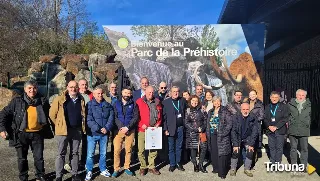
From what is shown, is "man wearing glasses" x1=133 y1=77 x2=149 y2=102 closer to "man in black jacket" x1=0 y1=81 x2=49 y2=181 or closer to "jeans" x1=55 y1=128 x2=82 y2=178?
"jeans" x1=55 y1=128 x2=82 y2=178

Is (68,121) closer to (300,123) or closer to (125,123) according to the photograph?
(125,123)

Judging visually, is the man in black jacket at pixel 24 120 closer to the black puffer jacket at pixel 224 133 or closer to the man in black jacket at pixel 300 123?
the black puffer jacket at pixel 224 133

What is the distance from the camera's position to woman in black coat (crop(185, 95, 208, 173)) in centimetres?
609

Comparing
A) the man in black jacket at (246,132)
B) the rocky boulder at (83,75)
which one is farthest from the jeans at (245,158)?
the rocky boulder at (83,75)

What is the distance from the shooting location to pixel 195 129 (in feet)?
20.0

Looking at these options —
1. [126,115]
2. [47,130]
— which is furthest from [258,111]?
[47,130]

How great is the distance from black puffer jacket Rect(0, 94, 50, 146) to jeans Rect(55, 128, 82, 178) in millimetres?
581

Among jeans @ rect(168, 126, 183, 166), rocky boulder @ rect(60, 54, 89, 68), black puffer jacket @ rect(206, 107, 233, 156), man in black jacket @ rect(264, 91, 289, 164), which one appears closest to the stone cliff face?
rocky boulder @ rect(60, 54, 89, 68)

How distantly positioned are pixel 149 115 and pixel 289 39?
989 cm

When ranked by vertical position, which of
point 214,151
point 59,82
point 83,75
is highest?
point 83,75

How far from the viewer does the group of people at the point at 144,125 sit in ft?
16.7

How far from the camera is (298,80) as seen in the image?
13148 millimetres

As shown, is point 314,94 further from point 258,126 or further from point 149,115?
point 149,115

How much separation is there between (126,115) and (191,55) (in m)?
3.05
